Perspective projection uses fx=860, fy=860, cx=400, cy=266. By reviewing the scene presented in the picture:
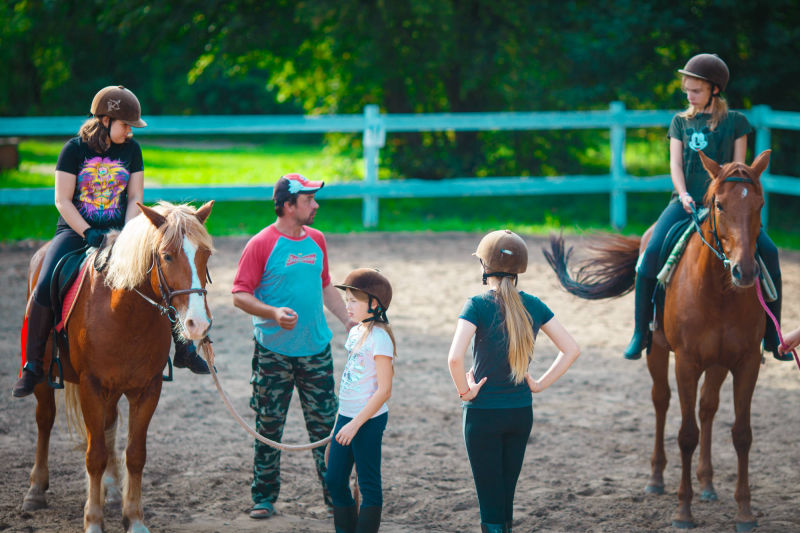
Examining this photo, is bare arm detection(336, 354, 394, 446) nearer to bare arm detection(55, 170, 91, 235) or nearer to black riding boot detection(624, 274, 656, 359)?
bare arm detection(55, 170, 91, 235)

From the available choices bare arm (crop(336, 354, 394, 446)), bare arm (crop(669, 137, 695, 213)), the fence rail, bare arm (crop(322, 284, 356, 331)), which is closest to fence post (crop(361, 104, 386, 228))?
the fence rail

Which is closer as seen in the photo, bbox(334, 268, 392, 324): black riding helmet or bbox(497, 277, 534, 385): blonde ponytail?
bbox(497, 277, 534, 385): blonde ponytail

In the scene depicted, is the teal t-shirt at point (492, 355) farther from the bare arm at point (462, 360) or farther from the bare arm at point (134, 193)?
the bare arm at point (134, 193)

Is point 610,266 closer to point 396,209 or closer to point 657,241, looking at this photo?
point 657,241

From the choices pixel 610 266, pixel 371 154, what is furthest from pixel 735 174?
pixel 371 154

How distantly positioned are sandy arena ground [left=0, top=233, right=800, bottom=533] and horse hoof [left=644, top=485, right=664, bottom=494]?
4 cm

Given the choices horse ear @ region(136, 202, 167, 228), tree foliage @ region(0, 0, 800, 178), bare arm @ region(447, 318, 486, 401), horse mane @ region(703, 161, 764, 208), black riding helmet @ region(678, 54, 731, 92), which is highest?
tree foliage @ region(0, 0, 800, 178)

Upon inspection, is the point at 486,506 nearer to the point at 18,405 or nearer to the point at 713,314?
the point at 713,314

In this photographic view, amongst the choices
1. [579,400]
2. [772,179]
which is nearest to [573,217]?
[772,179]

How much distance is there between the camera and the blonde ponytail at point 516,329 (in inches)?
139

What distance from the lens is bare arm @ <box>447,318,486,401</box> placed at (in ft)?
11.5

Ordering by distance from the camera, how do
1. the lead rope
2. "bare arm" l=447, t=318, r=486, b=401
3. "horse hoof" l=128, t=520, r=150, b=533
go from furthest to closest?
"horse hoof" l=128, t=520, r=150, b=533 < the lead rope < "bare arm" l=447, t=318, r=486, b=401

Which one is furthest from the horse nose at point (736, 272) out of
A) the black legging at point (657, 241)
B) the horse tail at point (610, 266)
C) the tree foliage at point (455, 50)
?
the tree foliage at point (455, 50)

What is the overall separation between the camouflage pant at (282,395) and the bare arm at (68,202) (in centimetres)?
110
